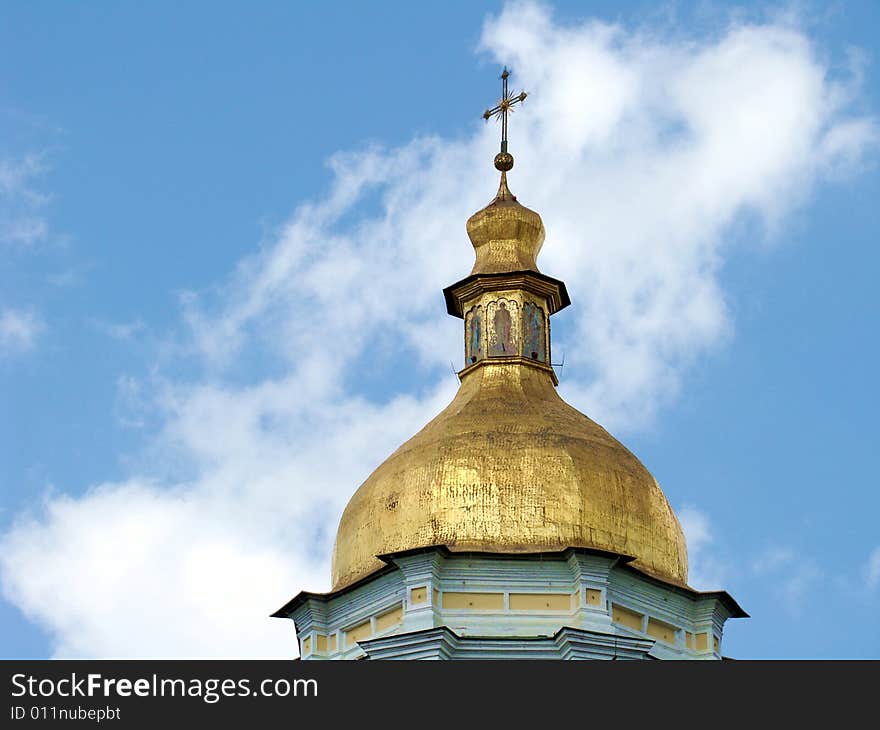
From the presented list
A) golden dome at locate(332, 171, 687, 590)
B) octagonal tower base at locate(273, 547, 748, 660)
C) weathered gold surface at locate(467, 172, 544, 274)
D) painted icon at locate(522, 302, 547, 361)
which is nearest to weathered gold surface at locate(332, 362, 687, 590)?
golden dome at locate(332, 171, 687, 590)

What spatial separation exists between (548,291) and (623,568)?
25.6ft

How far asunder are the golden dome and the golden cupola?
2 cm

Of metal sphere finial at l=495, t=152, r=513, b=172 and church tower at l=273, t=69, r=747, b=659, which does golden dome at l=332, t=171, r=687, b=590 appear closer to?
church tower at l=273, t=69, r=747, b=659

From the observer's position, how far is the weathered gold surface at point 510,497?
131ft

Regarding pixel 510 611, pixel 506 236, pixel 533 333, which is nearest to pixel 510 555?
pixel 510 611

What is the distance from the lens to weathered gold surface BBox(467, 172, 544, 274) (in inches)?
1820

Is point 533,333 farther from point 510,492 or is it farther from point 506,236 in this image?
point 510,492

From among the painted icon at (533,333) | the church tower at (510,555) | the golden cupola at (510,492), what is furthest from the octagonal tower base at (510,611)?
the painted icon at (533,333)

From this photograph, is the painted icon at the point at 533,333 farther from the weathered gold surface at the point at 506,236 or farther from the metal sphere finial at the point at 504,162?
the metal sphere finial at the point at 504,162

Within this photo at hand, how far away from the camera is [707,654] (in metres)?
40.8

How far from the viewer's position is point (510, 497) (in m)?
40.2

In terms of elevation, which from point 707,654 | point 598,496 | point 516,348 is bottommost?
point 707,654
